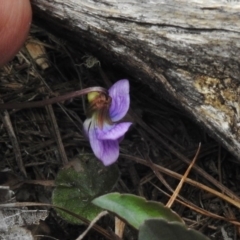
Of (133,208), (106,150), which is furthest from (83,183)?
(133,208)

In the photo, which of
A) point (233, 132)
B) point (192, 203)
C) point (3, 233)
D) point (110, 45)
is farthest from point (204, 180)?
point (3, 233)

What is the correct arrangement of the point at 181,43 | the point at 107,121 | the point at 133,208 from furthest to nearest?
the point at 107,121
the point at 181,43
the point at 133,208

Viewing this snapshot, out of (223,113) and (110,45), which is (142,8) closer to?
(110,45)

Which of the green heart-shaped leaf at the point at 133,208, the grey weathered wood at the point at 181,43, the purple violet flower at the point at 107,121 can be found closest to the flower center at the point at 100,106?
the purple violet flower at the point at 107,121

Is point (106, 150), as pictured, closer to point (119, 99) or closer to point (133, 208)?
point (119, 99)

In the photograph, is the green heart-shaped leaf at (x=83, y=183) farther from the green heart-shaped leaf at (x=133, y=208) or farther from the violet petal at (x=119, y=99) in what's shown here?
the green heart-shaped leaf at (x=133, y=208)

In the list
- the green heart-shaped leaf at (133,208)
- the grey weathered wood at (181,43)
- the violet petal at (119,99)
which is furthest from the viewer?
the violet petal at (119,99)
